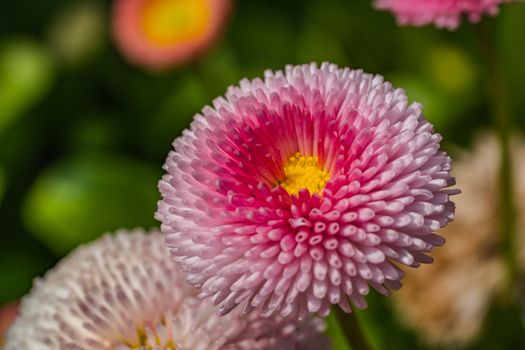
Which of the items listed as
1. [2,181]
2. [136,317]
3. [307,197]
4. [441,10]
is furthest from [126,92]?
[307,197]

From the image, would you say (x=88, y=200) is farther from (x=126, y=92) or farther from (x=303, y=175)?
(x=303, y=175)

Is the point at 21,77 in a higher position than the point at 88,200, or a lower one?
higher

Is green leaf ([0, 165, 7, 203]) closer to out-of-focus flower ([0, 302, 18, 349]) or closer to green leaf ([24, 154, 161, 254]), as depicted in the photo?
green leaf ([24, 154, 161, 254])

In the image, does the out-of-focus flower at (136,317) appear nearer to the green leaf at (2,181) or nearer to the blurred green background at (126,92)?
the blurred green background at (126,92)

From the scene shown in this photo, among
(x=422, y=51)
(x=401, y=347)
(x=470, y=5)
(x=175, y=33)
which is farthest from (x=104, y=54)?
(x=470, y=5)

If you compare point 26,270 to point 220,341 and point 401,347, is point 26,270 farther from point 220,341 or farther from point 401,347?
point 220,341

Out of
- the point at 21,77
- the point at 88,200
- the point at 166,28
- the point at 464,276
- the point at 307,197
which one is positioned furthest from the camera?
the point at 21,77
